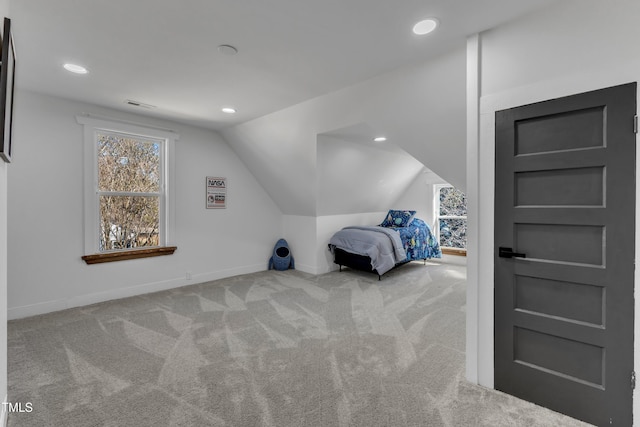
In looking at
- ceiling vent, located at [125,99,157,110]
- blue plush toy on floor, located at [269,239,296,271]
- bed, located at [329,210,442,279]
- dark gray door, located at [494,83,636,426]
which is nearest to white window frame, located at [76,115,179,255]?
ceiling vent, located at [125,99,157,110]

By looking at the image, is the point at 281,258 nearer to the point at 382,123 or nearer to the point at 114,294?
the point at 114,294

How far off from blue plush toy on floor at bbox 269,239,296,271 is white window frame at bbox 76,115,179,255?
5.75ft

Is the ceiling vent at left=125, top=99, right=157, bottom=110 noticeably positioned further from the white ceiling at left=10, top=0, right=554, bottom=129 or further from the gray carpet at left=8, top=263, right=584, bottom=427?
the gray carpet at left=8, top=263, right=584, bottom=427

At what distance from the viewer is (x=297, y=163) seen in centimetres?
437

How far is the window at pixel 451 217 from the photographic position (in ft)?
20.0

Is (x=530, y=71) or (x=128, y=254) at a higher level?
(x=530, y=71)

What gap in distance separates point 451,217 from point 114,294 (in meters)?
5.73

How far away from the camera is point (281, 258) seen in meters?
5.36

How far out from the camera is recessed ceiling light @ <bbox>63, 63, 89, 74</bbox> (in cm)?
257

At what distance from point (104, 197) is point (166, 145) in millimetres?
1015

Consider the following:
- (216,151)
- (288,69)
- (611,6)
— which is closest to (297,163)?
(216,151)

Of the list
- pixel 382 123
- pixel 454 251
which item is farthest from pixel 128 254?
pixel 454 251

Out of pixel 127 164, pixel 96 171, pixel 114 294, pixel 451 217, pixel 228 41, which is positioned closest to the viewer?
pixel 228 41

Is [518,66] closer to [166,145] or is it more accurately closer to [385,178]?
[385,178]
